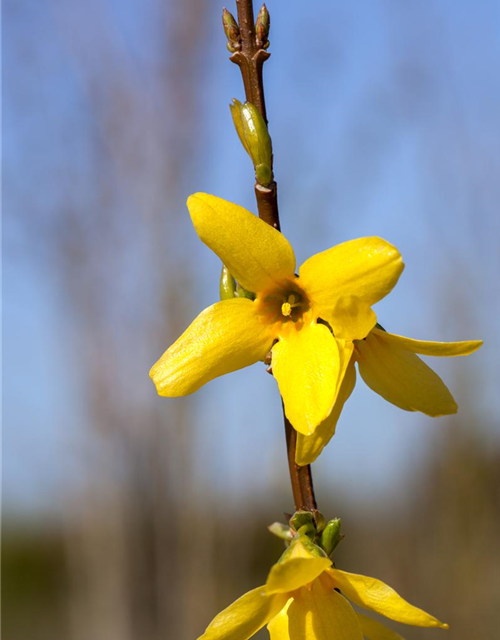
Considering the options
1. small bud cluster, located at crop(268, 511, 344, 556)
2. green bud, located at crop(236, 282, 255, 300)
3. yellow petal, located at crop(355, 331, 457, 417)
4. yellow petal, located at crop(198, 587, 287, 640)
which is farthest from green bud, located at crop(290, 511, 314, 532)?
green bud, located at crop(236, 282, 255, 300)

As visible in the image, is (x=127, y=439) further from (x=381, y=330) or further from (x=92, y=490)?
(x=381, y=330)

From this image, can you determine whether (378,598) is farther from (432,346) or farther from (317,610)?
(432,346)

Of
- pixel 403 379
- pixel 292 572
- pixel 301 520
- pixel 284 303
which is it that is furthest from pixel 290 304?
pixel 292 572

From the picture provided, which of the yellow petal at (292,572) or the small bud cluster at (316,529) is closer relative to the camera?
the yellow petal at (292,572)

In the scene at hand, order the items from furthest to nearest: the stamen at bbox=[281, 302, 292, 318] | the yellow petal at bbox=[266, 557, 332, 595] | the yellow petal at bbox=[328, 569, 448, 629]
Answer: the stamen at bbox=[281, 302, 292, 318] → the yellow petal at bbox=[328, 569, 448, 629] → the yellow petal at bbox=[266, 557, 332, 595]

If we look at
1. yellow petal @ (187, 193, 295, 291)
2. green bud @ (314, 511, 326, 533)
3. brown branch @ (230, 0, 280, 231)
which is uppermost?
brown branch @ (230, 0, 280, 231)

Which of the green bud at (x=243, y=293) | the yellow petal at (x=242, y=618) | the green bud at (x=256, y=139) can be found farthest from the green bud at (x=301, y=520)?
the green bud at (x=256, y=139)

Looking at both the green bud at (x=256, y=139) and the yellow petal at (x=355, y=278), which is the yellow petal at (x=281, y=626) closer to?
the yellow petal at (x=355, y=278)

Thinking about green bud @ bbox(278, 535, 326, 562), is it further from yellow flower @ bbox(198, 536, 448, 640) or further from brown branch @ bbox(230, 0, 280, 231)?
brown branch @ bbox(230, 0, 280, 231)
